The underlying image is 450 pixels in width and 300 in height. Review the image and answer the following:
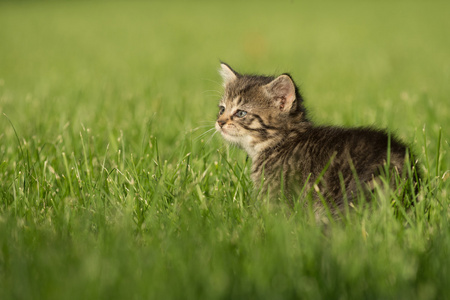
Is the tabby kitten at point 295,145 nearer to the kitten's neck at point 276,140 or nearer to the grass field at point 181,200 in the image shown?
the kitten's neck at point 276,140

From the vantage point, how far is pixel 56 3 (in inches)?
1298

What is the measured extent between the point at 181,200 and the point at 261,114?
1.26 metres

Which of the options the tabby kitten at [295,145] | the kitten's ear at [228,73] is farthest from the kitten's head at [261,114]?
the kitten's ear at [228,73]

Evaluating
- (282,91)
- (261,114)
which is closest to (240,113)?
(261,114)

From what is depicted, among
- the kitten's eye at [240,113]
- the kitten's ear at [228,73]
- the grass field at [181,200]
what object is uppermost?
the kitten's ear at [228,73]

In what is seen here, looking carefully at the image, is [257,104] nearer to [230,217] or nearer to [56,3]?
[230,217]

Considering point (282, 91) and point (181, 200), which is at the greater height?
point (282, 91)

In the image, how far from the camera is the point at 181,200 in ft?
10.9

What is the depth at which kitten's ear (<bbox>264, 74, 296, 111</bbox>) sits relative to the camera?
4.15 m

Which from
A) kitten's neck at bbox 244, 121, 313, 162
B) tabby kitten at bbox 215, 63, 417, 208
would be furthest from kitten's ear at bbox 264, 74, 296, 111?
kitten's neck at bbox 244, 121, 313, 162

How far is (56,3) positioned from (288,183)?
3274 cm

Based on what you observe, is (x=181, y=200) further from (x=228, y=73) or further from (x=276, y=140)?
(x=228, y=73)

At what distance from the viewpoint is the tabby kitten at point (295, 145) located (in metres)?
3.19

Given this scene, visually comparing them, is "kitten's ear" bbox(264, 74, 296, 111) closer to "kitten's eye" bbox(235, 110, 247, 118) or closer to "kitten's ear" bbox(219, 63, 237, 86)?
"kitten's eye" bbox(235, 110, 247, 118)
